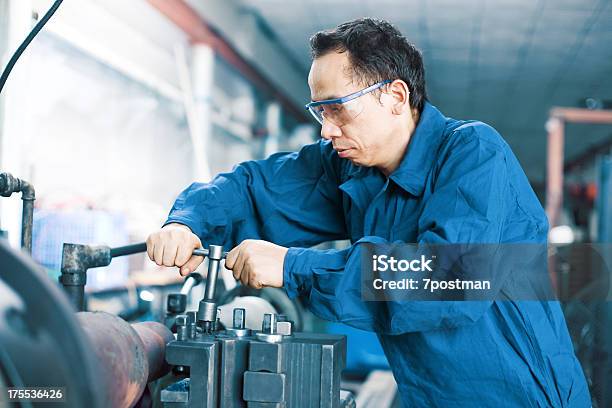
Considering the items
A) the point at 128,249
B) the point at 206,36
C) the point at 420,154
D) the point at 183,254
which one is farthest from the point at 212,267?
the point at 206,36

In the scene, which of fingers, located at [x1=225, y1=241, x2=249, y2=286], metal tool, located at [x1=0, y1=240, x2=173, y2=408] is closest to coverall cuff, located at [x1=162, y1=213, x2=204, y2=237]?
fingers, located at [x1=225, y1=241, x2=249, y2=286]

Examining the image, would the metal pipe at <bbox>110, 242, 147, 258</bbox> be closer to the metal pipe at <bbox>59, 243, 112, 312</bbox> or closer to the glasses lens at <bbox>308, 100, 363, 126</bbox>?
the metal pipe at <bbox>59, 243, 112, 312</bbox>

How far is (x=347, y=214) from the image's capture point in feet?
4.66

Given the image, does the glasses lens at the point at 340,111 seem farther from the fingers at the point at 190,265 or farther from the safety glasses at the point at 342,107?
the fingers at the point at 190,265

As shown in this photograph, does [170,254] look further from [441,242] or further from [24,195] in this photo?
[441,242]

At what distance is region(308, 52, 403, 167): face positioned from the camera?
1.18m

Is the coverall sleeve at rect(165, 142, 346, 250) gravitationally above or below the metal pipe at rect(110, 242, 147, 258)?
above

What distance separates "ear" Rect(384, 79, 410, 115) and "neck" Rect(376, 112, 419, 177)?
0.04 m

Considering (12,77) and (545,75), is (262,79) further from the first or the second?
(12,77)

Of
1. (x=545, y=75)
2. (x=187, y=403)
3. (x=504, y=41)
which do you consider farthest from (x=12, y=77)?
(x=545, y=75)

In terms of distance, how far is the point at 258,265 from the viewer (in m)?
0.98

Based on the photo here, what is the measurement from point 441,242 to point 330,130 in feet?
1.17

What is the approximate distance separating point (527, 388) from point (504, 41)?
4.95m

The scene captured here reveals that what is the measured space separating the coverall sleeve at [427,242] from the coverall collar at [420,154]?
12cm
